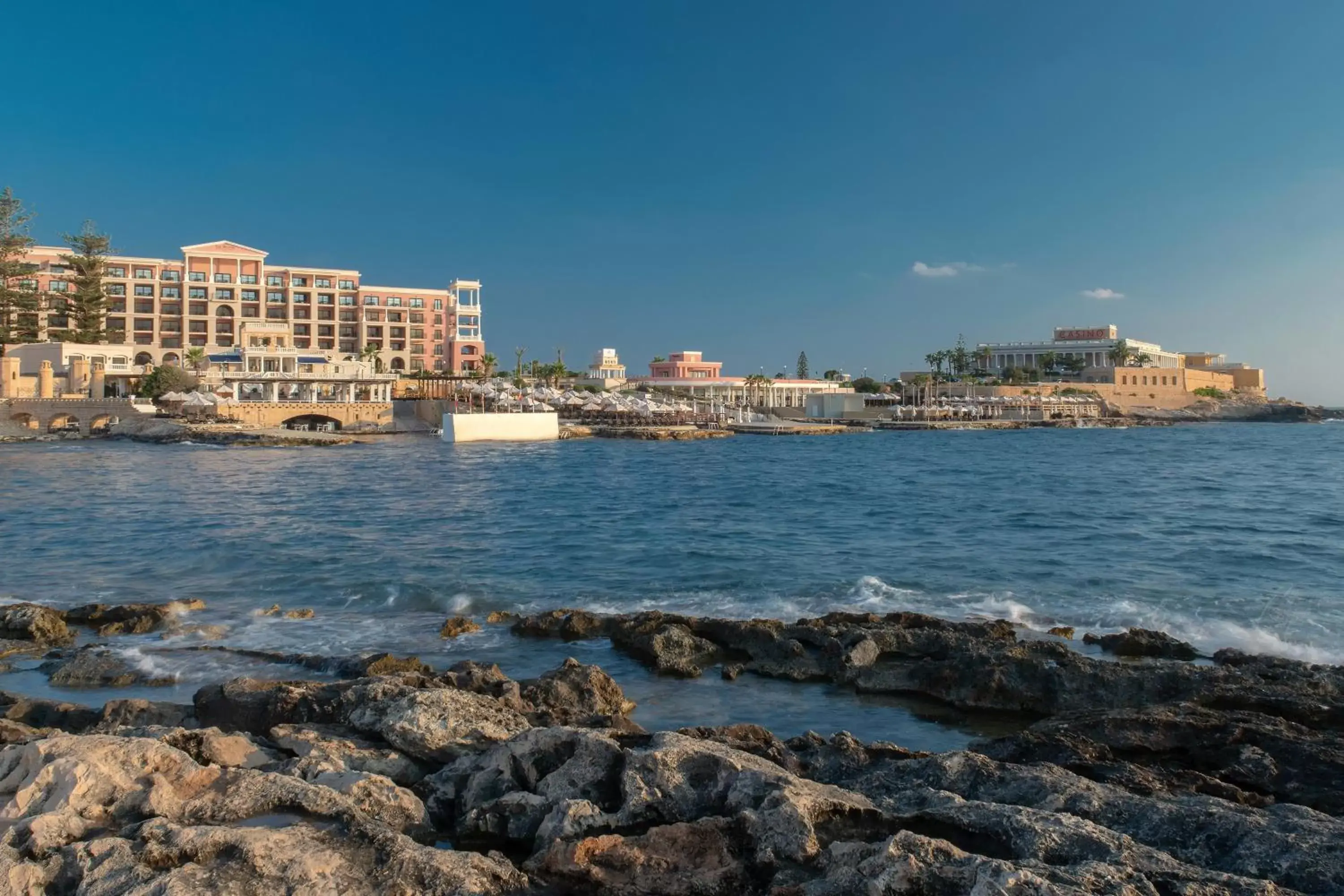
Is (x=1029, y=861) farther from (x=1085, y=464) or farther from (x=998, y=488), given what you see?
(x=1085, y=464)

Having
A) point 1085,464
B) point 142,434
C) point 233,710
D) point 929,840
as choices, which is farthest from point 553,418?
point 929,840

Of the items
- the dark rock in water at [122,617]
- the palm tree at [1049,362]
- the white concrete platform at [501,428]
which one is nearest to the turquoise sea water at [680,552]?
the dark rock in water at [122,617]

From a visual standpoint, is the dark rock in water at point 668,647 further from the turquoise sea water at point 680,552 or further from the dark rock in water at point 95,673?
the dark rock in water at point 95,673

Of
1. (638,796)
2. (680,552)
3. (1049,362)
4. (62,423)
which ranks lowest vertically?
(680,552)

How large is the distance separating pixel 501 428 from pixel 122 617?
52.6m

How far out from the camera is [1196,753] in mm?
7211

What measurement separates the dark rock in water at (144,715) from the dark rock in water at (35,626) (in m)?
4.83

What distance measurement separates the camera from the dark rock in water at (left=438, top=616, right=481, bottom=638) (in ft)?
43.8

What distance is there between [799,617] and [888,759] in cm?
713

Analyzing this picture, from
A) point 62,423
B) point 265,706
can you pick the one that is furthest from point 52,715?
point 62,423

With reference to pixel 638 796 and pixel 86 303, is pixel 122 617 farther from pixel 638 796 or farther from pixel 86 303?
pixel 86 303

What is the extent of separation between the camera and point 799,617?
1433 cm

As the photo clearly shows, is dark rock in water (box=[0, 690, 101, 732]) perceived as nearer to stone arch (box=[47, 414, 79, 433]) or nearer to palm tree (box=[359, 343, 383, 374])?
stone arch (box=[47, 414, 79, 433])

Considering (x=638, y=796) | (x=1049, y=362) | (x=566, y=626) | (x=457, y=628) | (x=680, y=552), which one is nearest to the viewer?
(x=638, y=796)
